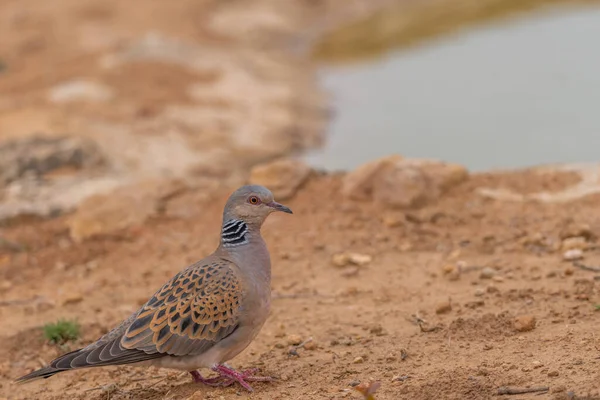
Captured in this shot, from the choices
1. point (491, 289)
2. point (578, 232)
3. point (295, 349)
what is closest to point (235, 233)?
point (295, 349)

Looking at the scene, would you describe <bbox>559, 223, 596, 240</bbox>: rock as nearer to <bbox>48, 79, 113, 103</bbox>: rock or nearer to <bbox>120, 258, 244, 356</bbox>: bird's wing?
<bbox>120, 258, 244, 356</bbox>: bird's wing

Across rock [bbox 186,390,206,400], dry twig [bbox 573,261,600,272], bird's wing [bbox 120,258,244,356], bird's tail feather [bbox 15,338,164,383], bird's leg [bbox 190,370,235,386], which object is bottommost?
bird's leg [bbox 190,370,235,386]

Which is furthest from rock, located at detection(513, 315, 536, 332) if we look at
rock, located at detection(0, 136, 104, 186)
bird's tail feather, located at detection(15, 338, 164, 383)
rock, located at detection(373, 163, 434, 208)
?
rock, located at detection(0, 136, 104, 186)

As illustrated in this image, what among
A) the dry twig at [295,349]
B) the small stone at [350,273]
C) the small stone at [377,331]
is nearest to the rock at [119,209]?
the small stone at [350,273]

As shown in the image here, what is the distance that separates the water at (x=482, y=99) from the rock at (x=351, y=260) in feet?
12.1

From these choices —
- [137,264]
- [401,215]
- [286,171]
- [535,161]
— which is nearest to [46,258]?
[137,264]

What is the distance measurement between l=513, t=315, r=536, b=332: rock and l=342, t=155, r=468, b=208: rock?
2.79 meters

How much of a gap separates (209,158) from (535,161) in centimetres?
396

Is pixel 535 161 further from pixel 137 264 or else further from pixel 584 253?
pixel 137 264

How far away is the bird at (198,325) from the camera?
17.9 feet

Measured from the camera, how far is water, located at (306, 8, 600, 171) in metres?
12.0

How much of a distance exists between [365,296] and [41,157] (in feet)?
15.8

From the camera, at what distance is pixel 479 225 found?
8.40m

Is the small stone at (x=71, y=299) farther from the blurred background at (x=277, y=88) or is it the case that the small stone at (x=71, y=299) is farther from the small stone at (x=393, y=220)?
the small stone at (x=393, y=220)
